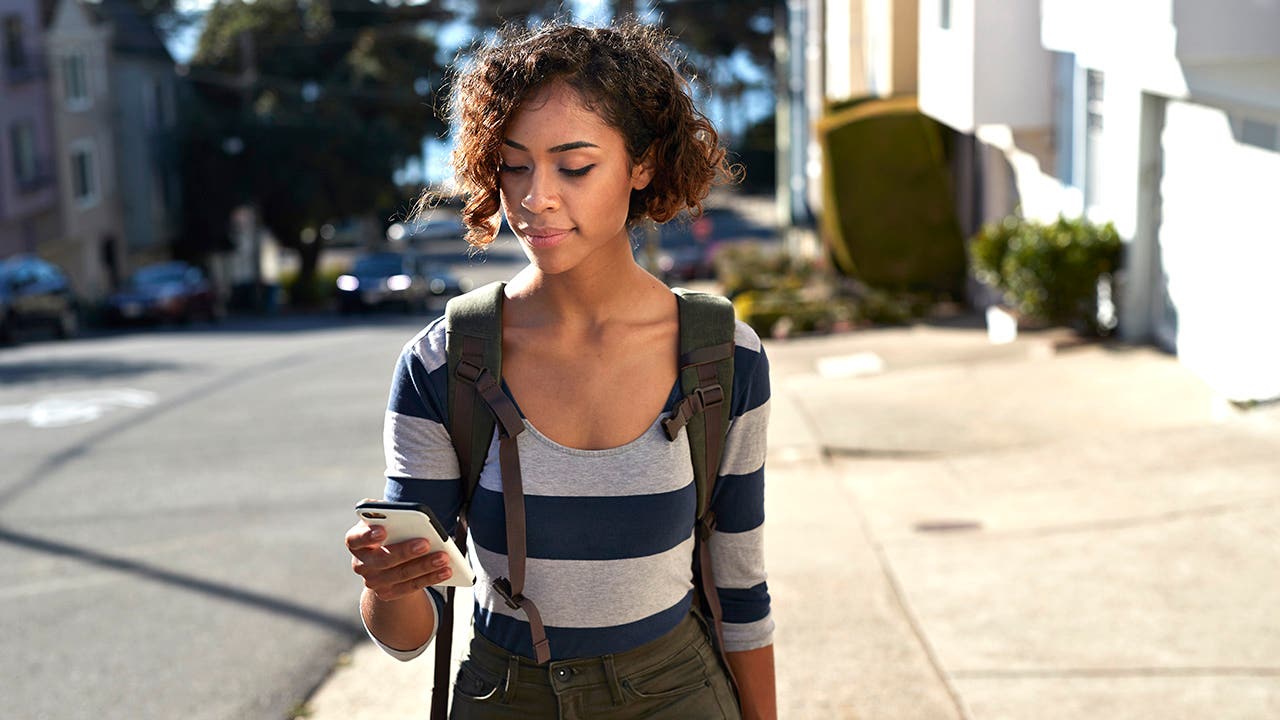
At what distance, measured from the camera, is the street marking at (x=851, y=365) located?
15.6 metres

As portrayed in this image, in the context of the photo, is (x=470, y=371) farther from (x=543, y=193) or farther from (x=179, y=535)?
(x=179, y=535)

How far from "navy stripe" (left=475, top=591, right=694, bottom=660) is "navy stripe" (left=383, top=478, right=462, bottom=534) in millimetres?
212

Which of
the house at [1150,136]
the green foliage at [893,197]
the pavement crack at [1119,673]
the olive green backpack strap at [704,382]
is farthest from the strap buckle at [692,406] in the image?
the green foliage at [893,197]

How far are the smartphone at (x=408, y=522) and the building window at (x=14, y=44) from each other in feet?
123

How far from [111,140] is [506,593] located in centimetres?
4280

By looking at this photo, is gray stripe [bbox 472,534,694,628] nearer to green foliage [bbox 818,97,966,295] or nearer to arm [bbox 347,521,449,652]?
arm [bbox 347,521,449,652]

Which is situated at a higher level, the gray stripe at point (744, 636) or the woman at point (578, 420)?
the woman at point (578, 420)

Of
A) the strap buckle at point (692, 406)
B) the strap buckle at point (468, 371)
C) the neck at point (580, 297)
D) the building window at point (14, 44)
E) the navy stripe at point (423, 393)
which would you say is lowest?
the strap buckle at point (692, 406)

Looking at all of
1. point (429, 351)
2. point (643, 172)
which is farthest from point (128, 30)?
point (429, 351)

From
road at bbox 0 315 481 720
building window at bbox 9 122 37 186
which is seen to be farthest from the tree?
road at bbox 0 315 481 720

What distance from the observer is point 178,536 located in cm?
905

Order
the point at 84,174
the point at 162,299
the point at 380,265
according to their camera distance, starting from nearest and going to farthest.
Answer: the point at 162,299 → the point at 380,265 → the point at 84,174

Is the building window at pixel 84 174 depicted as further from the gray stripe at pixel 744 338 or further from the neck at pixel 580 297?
the gray stripe at pixel 744 338

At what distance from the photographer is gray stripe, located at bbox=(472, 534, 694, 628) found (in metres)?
2.66
